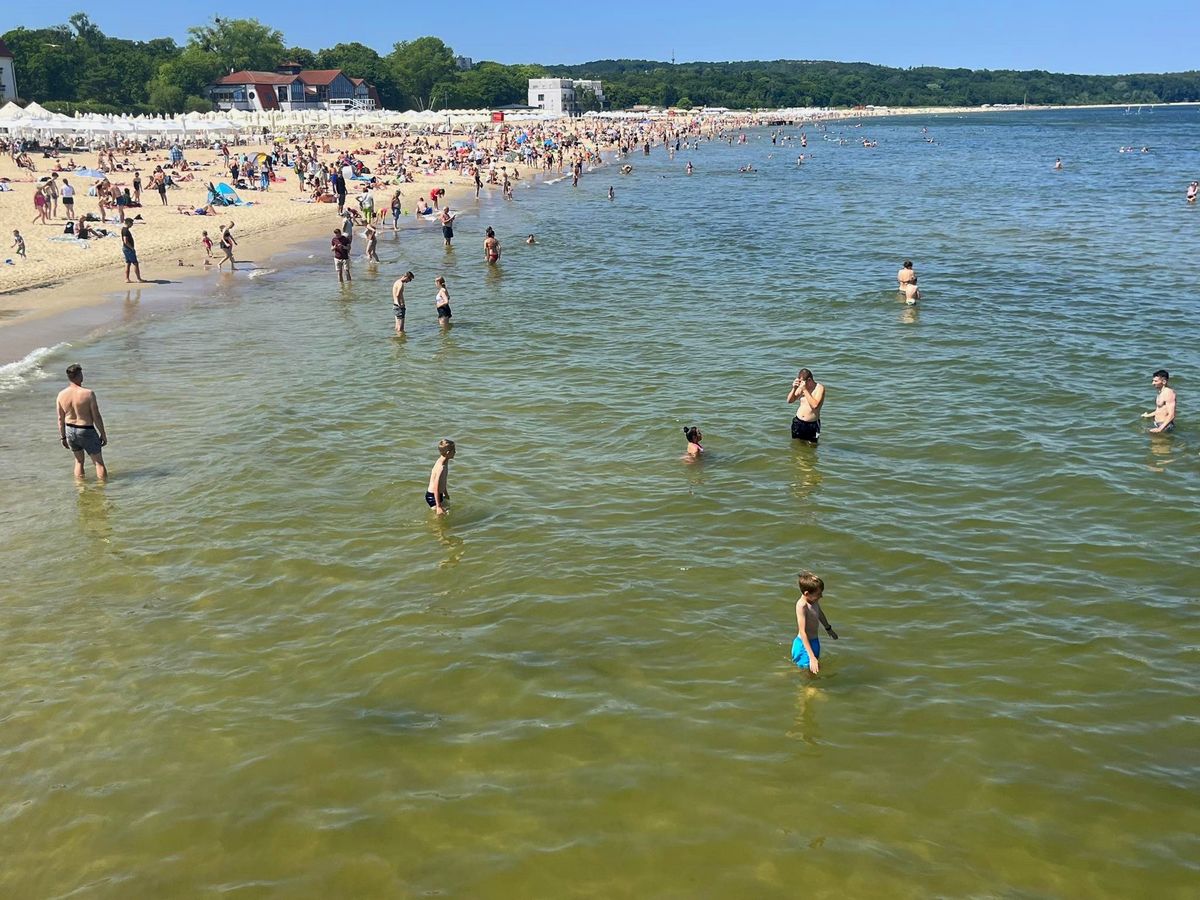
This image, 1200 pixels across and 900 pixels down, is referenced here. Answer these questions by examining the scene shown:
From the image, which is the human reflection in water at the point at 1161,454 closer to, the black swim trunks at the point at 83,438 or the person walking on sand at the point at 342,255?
the black swim trunks at the point at 83,438

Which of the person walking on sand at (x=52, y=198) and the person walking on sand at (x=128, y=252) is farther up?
the person walking on sand at (x=52, y=198)

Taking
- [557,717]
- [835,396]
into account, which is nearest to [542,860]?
[557,717]

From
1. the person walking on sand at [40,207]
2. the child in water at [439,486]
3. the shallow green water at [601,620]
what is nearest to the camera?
the shallow green water at [601,620]

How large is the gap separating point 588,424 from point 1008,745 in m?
10.2

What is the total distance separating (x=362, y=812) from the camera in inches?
302

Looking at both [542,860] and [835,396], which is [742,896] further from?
[835,396]

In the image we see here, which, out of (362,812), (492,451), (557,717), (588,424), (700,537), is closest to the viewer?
(362,812)

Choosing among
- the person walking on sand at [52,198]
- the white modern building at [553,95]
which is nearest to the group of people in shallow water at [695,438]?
the person walking on sand at [52,198]

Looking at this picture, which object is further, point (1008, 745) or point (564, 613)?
point (564, 613)


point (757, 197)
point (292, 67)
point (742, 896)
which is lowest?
point (742, 896)

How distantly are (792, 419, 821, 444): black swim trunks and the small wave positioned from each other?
50.5 feet

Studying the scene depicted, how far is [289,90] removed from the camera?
417 feet

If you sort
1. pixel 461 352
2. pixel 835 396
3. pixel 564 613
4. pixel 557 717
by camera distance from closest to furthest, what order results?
pixel 557 717
pixel 564 613
pixel 835 396
pixel 461 352

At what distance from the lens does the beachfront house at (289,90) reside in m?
122
